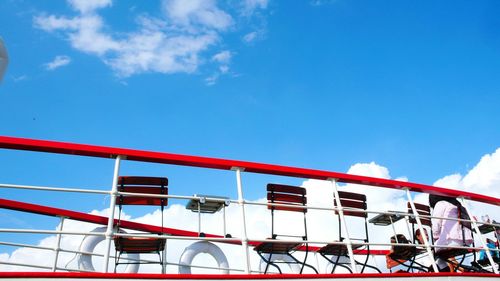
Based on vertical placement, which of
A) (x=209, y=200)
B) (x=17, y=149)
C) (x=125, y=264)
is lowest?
(x=125, y=264)

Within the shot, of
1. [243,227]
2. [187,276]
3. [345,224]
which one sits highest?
[345,224]

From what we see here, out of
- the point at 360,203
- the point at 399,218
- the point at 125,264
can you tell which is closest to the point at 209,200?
the point at 125,264

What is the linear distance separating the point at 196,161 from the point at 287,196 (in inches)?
53.3

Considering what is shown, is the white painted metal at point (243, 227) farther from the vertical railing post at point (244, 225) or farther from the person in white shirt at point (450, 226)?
the person in white shirt at point (450, 226)

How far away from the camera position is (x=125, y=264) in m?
5.01

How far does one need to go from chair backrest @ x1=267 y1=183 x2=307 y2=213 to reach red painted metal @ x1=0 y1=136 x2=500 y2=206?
292mm

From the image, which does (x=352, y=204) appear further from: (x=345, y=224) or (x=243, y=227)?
(x=243, y=227)

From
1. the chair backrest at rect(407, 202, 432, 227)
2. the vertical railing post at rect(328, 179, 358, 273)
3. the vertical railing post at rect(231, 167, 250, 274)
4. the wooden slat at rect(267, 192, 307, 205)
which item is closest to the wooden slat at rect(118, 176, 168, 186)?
the vertical railing post at rect(231, 167, 250, 274)

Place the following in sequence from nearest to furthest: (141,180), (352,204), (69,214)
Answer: (141,180), (352,204), (69,214)

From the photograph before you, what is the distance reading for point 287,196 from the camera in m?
5.45

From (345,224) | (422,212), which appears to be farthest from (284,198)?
(422,212)

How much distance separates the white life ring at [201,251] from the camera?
464 centimetres

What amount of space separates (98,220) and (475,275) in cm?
498

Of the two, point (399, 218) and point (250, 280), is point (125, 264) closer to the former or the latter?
point (250, 280)
